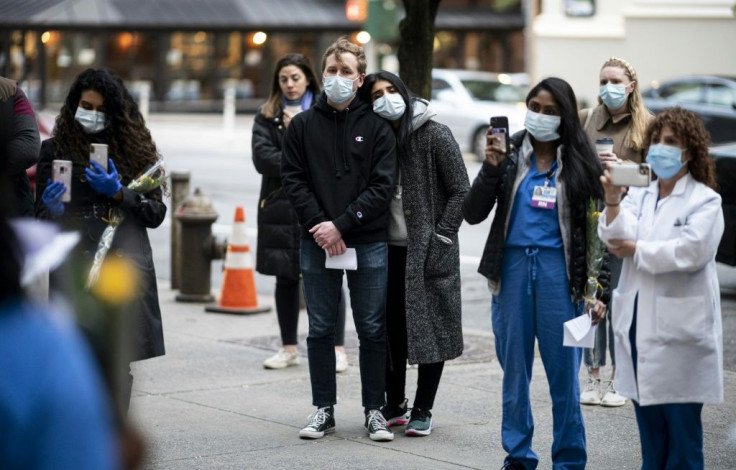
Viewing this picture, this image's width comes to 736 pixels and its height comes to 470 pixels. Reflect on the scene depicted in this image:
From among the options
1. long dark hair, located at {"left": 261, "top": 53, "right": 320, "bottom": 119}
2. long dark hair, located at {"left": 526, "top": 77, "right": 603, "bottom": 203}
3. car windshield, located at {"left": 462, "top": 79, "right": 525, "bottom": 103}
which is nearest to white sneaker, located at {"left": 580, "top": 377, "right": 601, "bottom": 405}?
long dark hair, located at {"left": 526, "top": 77, "right": 603, "bottom": 203}

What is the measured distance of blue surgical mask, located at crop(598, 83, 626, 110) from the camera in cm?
668

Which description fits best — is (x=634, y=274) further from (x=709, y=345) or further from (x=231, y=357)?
(x=231, y=357)

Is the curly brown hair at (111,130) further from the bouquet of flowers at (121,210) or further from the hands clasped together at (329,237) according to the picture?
the hands clasped together at (329,237)

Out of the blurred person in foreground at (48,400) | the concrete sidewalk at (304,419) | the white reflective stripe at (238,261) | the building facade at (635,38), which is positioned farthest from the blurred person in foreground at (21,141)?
the building facade at (635,38)

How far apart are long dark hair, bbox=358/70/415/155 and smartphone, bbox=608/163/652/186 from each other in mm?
1789

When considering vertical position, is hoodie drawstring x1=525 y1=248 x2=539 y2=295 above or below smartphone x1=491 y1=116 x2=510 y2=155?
below

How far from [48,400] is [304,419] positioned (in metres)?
4.96

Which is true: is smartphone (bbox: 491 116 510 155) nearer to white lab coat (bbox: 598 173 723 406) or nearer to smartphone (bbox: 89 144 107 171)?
white lab coat (bbox: 598 173 723 406)

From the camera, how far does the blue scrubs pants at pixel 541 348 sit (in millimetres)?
5375

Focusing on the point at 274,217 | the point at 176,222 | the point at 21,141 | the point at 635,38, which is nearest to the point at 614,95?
the point at 274,217

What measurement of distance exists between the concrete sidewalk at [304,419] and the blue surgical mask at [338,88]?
1.74m

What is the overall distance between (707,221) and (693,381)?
2.00 feet

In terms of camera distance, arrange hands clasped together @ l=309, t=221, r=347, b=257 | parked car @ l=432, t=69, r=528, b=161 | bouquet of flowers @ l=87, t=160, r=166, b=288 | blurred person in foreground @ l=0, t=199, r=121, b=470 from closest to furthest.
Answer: blurred person in foreground @ l=0, t=199, r=121, b=470, bouquet of flowers @ l=87, t=160, r=166, b=288, hands clasped together @ l=309, t=221, r=347, b=257, parked car @ l=432, t=69, r=528, b=161

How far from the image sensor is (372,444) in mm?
6180
